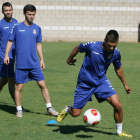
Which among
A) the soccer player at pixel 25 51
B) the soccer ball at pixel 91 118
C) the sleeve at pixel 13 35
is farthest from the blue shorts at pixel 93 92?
the sleeve at pixel 13 35

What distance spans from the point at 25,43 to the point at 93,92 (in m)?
2.05

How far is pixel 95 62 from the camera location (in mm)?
5949

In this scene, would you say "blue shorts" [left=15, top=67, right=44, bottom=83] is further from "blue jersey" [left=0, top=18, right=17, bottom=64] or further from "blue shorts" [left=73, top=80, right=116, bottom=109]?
"blue shorts" [left=73, top=80, right=116, bottom=109]

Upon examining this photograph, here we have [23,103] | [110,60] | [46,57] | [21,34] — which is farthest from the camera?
[46,57]

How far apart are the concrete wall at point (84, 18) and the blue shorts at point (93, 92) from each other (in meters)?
19.8

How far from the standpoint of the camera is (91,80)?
19.8 feet

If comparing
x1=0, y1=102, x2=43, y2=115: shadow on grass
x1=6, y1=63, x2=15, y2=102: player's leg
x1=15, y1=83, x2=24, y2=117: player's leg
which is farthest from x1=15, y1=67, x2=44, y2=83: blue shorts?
x1=0, y1=102, x2=43, y2=115: shadow on grass

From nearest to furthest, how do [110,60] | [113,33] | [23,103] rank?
1. [113,33]
2. [110,60]
3. [23,103]

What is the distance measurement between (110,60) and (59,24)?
20216 mm

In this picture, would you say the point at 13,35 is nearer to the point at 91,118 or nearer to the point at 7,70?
the point at 7,70

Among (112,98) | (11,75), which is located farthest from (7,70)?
(112,98)

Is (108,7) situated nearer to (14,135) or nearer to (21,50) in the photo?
(21,50)

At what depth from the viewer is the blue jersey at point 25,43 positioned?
23.9ft

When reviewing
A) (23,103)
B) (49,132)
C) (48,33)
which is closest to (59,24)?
(48,33)
